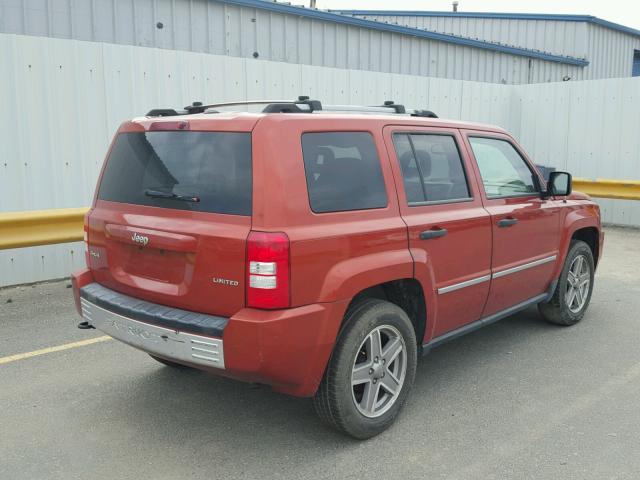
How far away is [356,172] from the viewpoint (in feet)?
11.3

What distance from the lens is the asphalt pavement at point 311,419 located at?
10.4ft

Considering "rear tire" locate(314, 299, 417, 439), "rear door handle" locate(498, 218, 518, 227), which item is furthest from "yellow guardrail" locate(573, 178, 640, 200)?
"rear tire" locate(314, 299, 417, 439)

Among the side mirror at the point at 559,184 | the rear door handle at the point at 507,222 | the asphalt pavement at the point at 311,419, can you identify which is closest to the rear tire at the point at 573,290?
the asphalt pavement at the point at 311,419

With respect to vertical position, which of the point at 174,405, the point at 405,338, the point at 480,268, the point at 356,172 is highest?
the point at 356,172

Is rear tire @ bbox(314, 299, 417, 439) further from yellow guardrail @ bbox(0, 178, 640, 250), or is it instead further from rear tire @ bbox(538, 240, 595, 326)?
yellow guardrail @ bbox(0, 178, 640, 250)

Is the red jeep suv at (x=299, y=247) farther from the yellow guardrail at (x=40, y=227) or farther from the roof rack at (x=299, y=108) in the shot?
the yellow guardrail at (x=40, y=227)

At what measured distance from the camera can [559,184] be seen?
5.04m

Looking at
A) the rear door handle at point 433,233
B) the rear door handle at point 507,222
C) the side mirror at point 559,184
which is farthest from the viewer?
the side mirror at point 559,184

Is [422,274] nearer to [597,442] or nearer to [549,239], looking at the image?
[597,442]

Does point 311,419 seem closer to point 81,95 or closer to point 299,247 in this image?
point 299,247

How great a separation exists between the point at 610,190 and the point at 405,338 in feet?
28.9

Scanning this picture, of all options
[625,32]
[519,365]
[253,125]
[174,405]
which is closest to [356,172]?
[253,125]

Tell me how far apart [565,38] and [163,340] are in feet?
64.8

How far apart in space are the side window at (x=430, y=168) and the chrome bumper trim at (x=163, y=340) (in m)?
1.51
